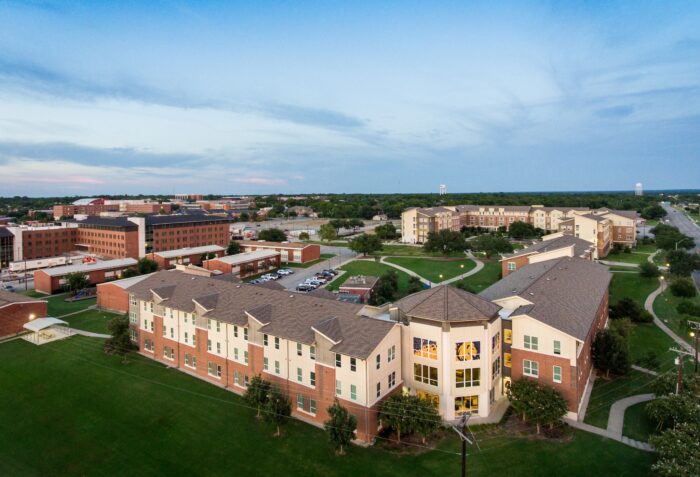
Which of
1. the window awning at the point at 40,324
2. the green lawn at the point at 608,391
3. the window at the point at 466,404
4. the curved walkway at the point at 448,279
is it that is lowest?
the green lawn at the point at 608,391

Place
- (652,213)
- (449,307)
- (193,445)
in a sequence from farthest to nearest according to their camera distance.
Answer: (652,213), (449,307), (193,445)

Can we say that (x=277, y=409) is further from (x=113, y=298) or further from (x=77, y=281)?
(x=77, y=281)

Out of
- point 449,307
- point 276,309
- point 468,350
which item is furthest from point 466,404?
point 276,309

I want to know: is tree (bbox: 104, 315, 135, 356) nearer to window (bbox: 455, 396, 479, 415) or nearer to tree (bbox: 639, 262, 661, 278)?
window (bbox: 455, 396, 479, 415)

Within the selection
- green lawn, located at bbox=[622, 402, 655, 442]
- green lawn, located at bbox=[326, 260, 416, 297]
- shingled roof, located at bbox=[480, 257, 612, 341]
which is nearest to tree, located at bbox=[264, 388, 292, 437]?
shingled roof, located at bbox=[480, 257, 612, 341]

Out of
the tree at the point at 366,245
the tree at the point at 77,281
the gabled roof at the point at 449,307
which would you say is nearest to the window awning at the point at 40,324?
the tree at the point at 77,281

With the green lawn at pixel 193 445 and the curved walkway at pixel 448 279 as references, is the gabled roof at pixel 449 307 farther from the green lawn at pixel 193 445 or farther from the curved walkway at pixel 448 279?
the curved walkway at pixel 448 279

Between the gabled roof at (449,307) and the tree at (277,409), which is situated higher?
the gabled roof at (449,307)
